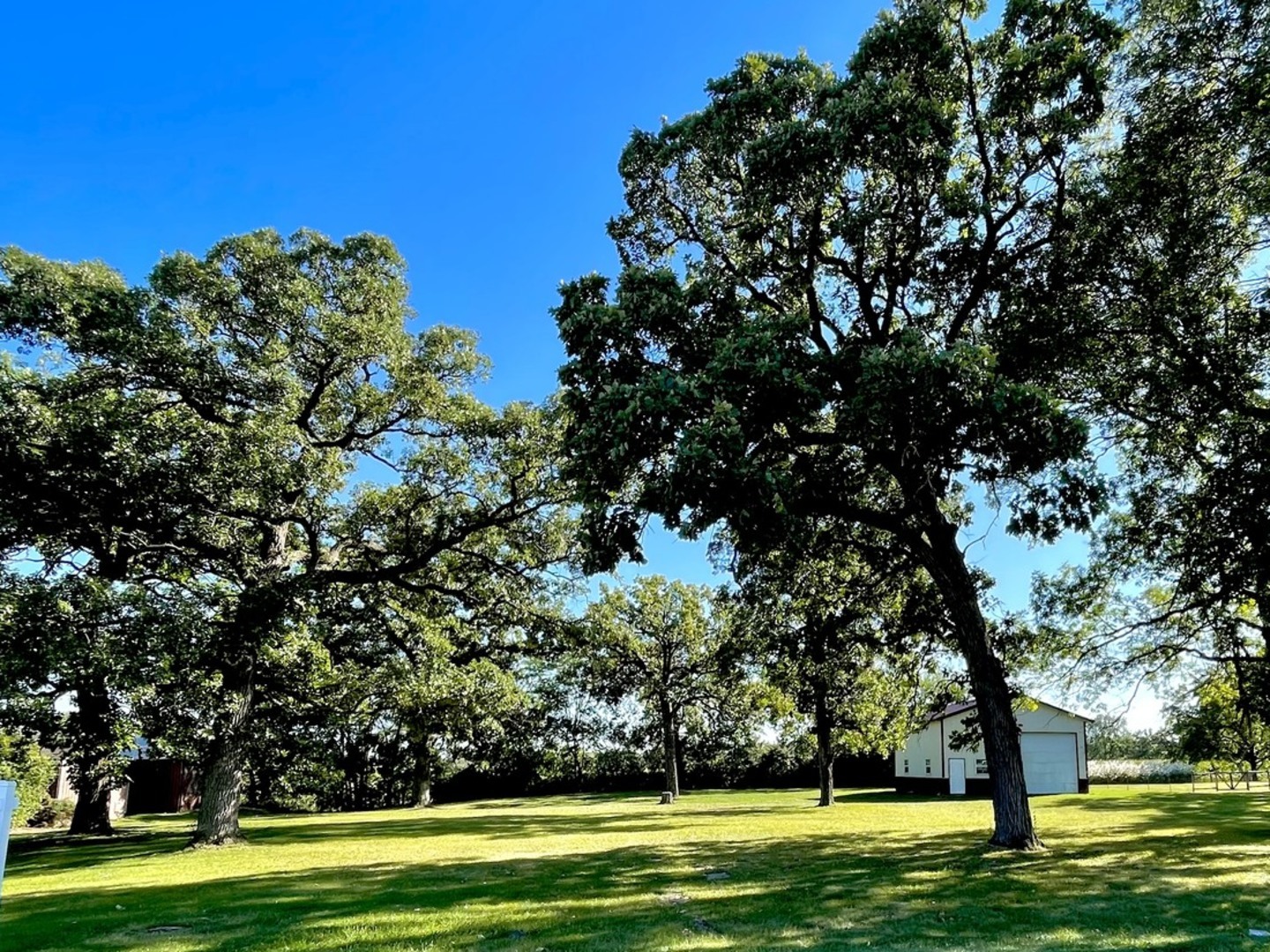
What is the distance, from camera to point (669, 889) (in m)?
9.58

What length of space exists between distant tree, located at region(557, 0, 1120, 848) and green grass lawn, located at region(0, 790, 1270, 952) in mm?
3013

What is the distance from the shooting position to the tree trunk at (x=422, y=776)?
33.0m

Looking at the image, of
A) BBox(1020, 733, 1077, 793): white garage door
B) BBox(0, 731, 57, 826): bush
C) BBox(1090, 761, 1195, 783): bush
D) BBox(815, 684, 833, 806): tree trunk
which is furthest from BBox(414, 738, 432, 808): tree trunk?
BBox(1090, 761, 1195, 783): bush

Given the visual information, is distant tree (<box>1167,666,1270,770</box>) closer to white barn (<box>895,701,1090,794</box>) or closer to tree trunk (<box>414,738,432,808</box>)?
white barn (<box>895,701,1090,794</box>)

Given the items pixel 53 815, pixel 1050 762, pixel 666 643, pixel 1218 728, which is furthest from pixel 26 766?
pixel 1050 762

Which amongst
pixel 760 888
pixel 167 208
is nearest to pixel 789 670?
pixel 760 888

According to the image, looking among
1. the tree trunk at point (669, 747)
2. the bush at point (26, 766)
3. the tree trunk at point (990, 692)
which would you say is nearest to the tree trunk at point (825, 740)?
the tree trunk at point (669, 747)

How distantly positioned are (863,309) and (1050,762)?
29.1 metres

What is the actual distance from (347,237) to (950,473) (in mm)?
14129

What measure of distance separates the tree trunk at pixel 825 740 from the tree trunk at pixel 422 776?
1644 cm

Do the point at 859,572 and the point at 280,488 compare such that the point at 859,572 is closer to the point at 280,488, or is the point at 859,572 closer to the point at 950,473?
the point at 950,473

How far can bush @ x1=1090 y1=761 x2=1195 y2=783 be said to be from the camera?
40.5 metres

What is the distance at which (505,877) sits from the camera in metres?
11.0

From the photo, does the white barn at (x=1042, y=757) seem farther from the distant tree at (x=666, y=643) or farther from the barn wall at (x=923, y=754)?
the distant tree at (x=666, y=643)
